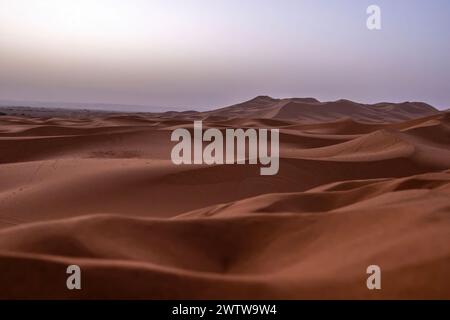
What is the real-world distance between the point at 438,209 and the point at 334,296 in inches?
41.8

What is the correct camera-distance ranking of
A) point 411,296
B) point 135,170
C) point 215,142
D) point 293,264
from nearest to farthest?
point 411,296
point 293,264
point 135,170
point 215,142

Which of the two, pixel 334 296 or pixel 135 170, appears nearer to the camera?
pixel 334 296

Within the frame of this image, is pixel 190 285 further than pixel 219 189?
No

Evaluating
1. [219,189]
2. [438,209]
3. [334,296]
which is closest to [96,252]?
[334,296]

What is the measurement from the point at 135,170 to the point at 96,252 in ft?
11.9

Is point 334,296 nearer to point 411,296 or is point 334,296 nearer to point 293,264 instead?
point 411,296

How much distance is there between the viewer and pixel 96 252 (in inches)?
91.4

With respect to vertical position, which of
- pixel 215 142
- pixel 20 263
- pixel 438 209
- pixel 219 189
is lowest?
pixel 20 263

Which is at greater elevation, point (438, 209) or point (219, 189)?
point (219, 189)

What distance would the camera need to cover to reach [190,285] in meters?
1.92

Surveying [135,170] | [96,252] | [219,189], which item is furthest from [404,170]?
[96,252]

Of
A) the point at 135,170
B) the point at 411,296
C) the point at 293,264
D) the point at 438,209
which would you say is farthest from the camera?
the point at 135,170
